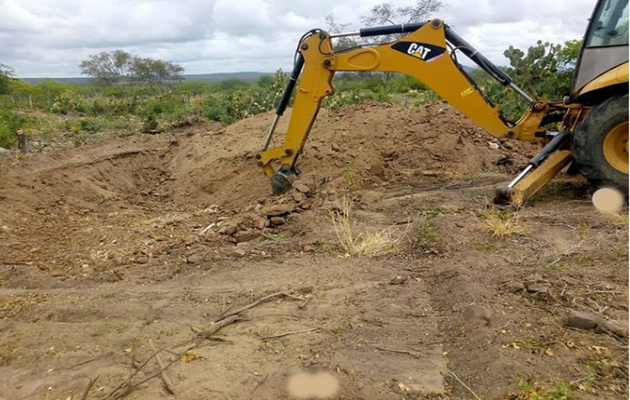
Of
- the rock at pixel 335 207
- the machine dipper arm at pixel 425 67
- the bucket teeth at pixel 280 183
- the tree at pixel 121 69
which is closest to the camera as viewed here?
the rock at pixel 335 207

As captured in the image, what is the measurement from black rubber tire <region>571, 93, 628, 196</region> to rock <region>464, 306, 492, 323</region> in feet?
10.2

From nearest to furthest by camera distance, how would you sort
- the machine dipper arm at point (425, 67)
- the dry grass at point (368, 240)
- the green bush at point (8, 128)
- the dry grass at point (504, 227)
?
the dry grass at point (368, 240) → the dry grass at point (504, 227) → the machine dipper arm at point (425, 67) → the green bush at point (8, 128)

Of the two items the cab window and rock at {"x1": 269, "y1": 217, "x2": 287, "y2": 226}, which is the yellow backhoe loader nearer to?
the cab window

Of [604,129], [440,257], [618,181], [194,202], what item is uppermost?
[604,129]

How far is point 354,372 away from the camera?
3102 mm

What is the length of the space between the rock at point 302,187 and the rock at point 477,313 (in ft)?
11.9

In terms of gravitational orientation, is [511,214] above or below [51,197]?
above

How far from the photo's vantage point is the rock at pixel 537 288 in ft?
12.5

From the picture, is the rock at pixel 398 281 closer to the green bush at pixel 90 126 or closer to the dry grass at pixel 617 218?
the dry grass at pixel 617 218

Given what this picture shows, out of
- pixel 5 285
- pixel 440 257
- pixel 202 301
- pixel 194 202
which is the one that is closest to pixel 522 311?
pixel 440 257

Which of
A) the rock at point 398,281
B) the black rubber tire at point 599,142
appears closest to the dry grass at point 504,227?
the black rubber tire at point 599,142

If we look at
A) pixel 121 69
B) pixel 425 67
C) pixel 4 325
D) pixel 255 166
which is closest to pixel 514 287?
pixel 425 67

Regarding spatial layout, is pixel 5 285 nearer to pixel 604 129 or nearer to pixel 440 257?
pixel 440 257

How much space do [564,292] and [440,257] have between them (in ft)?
3.90
